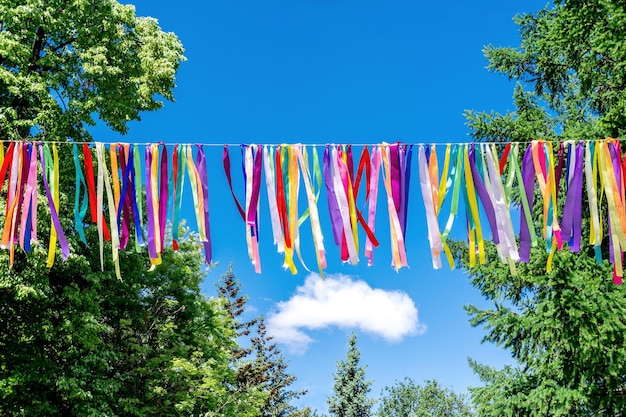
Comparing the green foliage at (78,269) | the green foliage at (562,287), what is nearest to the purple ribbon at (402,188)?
the green foliage at (562,287)

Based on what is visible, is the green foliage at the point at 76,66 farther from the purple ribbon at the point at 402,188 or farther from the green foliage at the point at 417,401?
the green foliage at the point at 417,401

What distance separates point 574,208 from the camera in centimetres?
623

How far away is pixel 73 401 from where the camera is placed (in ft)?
39.9

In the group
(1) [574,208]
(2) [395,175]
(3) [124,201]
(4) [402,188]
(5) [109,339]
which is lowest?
(1) [574,208]

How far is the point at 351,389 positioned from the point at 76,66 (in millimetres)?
26945

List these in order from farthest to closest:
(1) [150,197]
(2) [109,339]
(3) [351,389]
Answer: (3) [351,389] < (2) [109,339] < (1) [150,197]

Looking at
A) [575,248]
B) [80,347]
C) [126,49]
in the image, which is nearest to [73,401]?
[80,347]

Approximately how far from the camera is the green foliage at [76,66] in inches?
462

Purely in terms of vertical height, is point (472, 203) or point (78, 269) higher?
point (78, 269)

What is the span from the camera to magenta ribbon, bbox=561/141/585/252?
20.3ft

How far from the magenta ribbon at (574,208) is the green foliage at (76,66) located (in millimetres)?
9412

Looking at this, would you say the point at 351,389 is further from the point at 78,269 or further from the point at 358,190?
the point at 358,190

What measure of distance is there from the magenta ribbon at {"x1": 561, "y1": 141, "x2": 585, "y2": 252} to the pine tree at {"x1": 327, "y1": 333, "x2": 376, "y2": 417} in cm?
3043

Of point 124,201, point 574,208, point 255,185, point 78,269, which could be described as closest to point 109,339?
point 78,269
